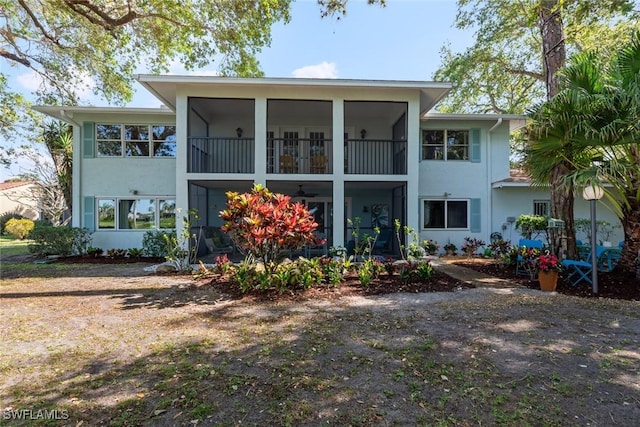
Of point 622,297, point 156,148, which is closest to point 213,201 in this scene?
point 156,148

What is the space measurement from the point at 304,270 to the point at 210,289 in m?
1.99

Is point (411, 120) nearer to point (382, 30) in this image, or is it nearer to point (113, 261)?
point (382, 30)

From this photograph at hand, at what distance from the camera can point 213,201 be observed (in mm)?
13562

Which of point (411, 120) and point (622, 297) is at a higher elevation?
point (411, 120)

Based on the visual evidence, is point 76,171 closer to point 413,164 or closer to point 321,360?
point 413,164

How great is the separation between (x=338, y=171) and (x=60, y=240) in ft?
32.3

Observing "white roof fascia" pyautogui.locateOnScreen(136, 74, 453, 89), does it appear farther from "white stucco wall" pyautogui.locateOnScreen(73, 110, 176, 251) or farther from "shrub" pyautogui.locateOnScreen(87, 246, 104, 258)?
"shrub" pyautogui.locateOnScreen(87, 246, 104, 258)

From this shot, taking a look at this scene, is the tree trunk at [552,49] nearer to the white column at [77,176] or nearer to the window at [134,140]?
the window at [134,140]

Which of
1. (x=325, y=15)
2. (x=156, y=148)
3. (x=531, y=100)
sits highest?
(x=531, y=100)

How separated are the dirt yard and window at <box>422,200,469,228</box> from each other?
673 centimetres

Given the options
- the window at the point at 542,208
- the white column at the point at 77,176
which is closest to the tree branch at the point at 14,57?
the white column at the point at 77,176

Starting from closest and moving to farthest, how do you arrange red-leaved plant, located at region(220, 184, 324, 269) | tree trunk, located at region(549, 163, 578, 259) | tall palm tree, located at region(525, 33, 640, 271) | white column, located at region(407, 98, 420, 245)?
tall palm tree, located at region(525, 33, 640, 271)
red-leaved plant, located at region(220, 184, 324, 269)
tree trunk, located at region(549, 163, 578, 259)
white column, located at region(407, 98, 420, 245)

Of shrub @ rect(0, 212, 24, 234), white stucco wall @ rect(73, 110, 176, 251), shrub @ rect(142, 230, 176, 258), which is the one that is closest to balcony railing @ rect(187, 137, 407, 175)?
white stucco wall @ rect(73, 110, 176, 251)

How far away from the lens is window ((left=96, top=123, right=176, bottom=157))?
1226cm
